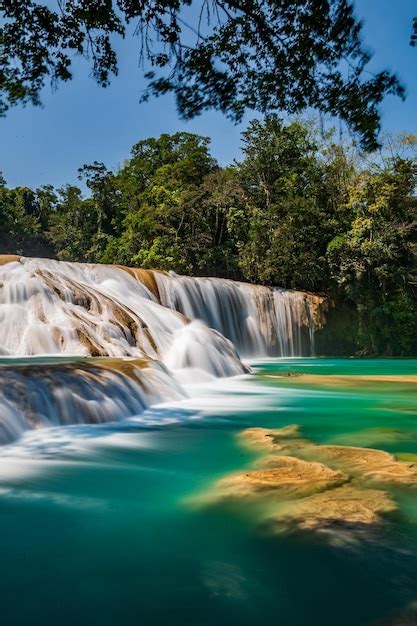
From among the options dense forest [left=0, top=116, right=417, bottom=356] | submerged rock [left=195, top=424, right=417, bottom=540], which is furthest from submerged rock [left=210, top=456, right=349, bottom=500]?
dense forest [left=0, top=116, right=417, bottom=356]

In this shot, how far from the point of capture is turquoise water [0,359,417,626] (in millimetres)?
2016

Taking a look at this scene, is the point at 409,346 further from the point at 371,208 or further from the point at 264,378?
→ the point at 264,378

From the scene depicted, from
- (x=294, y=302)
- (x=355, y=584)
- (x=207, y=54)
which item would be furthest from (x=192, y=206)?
(x=355, y=584)

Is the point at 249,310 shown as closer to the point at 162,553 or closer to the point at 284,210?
the point at 284,210

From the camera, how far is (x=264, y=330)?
21.9 m

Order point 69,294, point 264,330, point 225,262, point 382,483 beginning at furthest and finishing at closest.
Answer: point 225,262
point 264,330
point 69,294
point 382,483

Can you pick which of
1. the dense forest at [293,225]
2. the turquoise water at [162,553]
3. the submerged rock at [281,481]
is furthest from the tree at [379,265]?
the submerged rock at [281,481]

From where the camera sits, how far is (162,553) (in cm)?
256

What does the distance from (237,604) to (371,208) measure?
23.1 metres

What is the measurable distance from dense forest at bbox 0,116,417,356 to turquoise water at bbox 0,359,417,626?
59.3 feet

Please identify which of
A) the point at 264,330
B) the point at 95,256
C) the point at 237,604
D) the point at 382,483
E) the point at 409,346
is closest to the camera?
the point at 237,604

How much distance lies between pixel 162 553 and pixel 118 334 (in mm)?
9210

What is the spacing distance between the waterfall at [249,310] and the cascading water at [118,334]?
0.04 m

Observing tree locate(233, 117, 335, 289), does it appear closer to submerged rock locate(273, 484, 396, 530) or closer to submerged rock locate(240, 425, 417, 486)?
submerged rock locate(240, 425, 417, 486)
